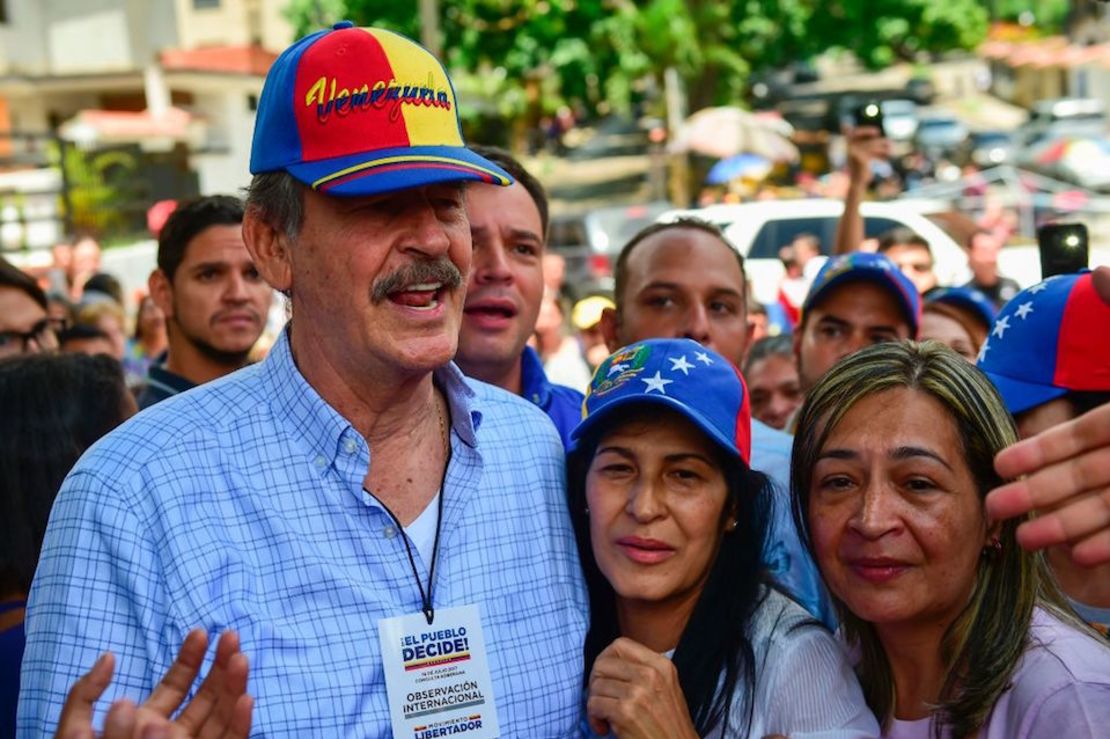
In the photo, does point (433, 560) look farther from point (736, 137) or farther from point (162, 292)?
point (736, 137)

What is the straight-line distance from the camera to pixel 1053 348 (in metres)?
3.33

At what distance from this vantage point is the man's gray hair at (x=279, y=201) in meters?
2.55

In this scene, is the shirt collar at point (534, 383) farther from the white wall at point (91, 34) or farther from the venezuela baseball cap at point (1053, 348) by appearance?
the white wall at point (91, 34)

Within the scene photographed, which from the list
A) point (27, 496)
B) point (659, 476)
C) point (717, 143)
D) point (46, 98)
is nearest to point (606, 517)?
point (659, 476)

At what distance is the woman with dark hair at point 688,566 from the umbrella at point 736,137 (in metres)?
19.6

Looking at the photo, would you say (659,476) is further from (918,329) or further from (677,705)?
(918,329)

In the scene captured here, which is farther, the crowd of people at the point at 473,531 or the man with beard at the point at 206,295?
the man with beard at the point at 206,295

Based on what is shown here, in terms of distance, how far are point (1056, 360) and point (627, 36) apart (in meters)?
21.5

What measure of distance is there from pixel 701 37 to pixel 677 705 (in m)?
24.3

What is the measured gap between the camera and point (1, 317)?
5.15m

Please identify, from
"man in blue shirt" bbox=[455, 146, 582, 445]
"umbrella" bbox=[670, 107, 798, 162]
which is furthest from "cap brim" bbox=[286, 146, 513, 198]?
"umbrella" bbox=[670, 107, 798, 162]

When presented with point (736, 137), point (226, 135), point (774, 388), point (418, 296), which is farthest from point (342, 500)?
point (226, 135)

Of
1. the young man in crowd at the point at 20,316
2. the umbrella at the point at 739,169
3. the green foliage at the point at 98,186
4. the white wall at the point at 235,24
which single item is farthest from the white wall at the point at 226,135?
the young man in crowd at the point at 20,316

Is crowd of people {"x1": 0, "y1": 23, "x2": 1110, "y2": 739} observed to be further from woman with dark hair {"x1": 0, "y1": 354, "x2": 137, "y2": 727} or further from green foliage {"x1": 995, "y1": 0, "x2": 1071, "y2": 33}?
green foliage {"x1": 995, "y1": 0, "x2": 1071, "y2": 33}
